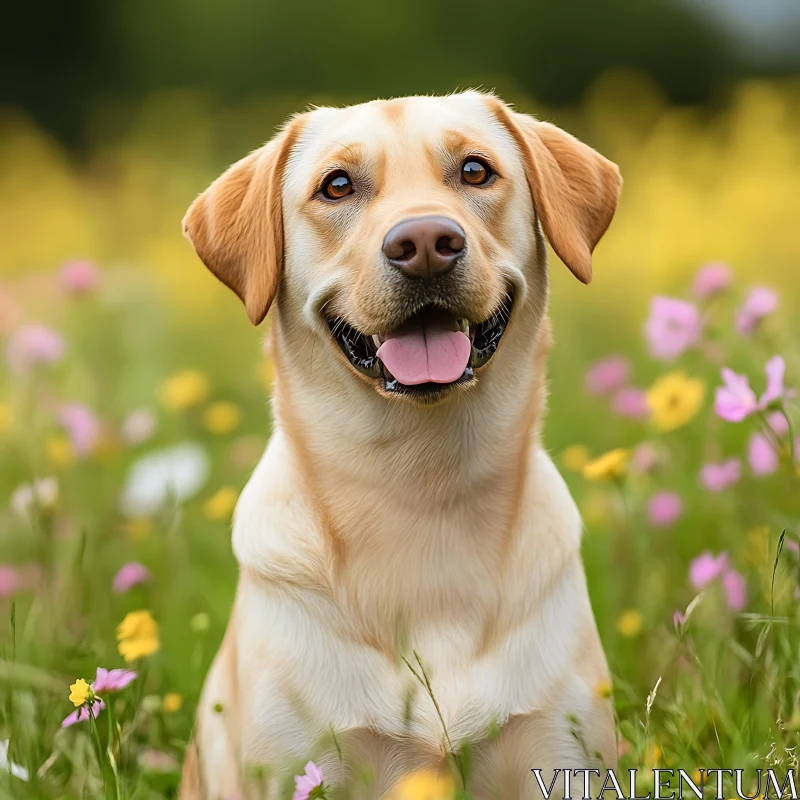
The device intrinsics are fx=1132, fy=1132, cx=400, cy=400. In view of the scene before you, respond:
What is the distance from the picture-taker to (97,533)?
4250 millimetres

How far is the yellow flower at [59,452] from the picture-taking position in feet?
14.7

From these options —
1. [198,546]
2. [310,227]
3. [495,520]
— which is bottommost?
[198,546]

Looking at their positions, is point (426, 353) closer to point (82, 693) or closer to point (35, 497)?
point (82, 693)

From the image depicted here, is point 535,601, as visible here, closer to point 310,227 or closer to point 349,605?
point 349,605

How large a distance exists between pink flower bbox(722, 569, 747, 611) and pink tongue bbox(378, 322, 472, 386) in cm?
126

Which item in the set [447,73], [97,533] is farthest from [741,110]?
[97,533]

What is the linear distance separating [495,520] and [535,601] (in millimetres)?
229

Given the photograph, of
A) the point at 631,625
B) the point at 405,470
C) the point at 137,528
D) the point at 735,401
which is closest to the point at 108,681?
the point at 405,470

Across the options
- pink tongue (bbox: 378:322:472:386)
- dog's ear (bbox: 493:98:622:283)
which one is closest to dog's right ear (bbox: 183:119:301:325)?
pink tongue (bbox: 378:322:472:386)

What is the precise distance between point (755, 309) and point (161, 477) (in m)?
2.47

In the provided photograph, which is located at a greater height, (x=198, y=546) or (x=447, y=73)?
(x=447, y=73)

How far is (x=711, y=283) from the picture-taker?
3564 mm

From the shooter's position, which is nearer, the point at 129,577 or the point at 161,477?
the point at 129,577

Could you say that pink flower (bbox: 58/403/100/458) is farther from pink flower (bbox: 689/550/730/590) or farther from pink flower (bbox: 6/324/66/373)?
pink flower (bbox: 689/550/730/590)
